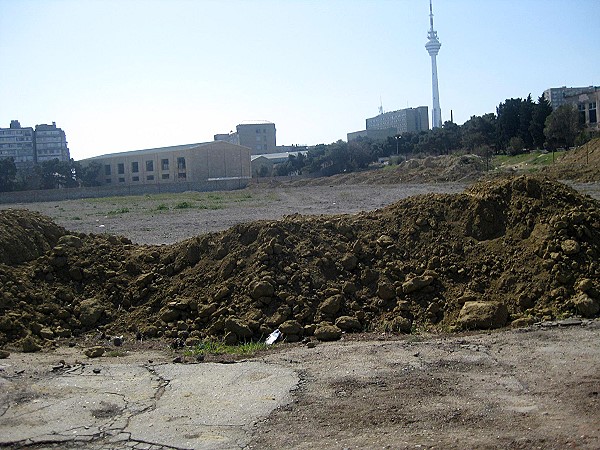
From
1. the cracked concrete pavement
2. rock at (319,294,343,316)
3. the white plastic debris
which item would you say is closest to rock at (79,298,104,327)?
the cracked concrete pavement

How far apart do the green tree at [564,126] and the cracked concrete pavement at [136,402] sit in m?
58.9

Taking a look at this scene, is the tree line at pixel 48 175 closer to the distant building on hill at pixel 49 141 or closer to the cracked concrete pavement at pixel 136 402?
the distant building on hill at pixel 49 141

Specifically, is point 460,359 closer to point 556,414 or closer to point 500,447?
point 556,414

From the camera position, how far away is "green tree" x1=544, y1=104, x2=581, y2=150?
61844mm

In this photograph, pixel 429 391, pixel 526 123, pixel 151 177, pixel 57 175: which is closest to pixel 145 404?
pixel 429 391

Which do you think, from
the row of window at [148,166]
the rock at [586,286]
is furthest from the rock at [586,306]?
the row of window at [148,166]

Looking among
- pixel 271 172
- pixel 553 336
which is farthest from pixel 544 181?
pixel 271 172

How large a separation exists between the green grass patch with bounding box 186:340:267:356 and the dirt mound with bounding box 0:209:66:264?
175 inches

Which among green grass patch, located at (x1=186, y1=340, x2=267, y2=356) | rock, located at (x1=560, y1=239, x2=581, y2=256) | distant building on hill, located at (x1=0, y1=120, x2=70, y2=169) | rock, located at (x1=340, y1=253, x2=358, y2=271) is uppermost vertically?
distant building on hill, located at (x1=0, y1=120, x2=70, y2=169)

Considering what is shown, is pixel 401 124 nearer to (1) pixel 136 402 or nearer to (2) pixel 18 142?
(2) pixel 18 142

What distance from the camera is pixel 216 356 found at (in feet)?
29.4

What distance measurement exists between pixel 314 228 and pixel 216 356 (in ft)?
12.5

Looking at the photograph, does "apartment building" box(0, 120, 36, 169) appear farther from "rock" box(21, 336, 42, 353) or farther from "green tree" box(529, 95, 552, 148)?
"rock" box(21, 336, 42, 353)

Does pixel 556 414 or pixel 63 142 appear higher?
pixel 63 142
